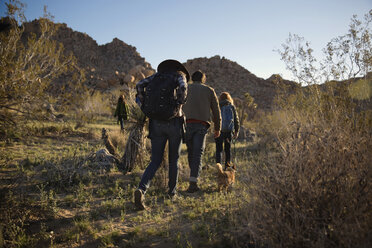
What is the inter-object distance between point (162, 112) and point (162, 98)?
186 mm

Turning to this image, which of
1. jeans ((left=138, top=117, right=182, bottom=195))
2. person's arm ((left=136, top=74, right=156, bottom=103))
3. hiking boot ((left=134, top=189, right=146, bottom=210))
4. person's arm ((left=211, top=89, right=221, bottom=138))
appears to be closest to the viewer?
hiking boot ((left=134, top=189, right=146, bottom=210))

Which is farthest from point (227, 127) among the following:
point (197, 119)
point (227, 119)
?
point (197, 119)

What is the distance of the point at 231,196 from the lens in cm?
365

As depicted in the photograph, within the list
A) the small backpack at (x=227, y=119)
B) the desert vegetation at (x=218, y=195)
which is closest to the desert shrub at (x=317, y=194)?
the desert vegetation at (x=218, y=195)

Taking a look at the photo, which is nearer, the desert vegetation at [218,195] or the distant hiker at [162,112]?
the desert vegetation at [218,195]

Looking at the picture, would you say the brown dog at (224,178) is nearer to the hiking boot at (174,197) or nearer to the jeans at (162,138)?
the hiking boot at (174,197)

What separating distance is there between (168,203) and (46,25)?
5.28 metres

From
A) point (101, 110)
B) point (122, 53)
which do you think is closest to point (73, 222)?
point (101, 110)

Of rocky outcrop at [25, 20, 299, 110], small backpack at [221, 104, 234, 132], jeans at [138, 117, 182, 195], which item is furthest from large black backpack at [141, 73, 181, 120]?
rocky outcrop at [25, 20, 299, 110]

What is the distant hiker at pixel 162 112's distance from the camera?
3068 millimetres

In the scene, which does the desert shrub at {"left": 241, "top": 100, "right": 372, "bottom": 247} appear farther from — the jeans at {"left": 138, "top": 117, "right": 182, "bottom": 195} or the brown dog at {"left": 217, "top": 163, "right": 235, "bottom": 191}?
the brown dog at {"left": 217, "top": 163, "right": 235, "bottom": 191}

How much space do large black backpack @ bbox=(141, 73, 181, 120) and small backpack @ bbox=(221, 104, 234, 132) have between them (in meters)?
2.15

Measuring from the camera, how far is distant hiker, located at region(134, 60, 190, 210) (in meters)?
3.07

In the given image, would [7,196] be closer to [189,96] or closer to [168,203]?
[168,203]
